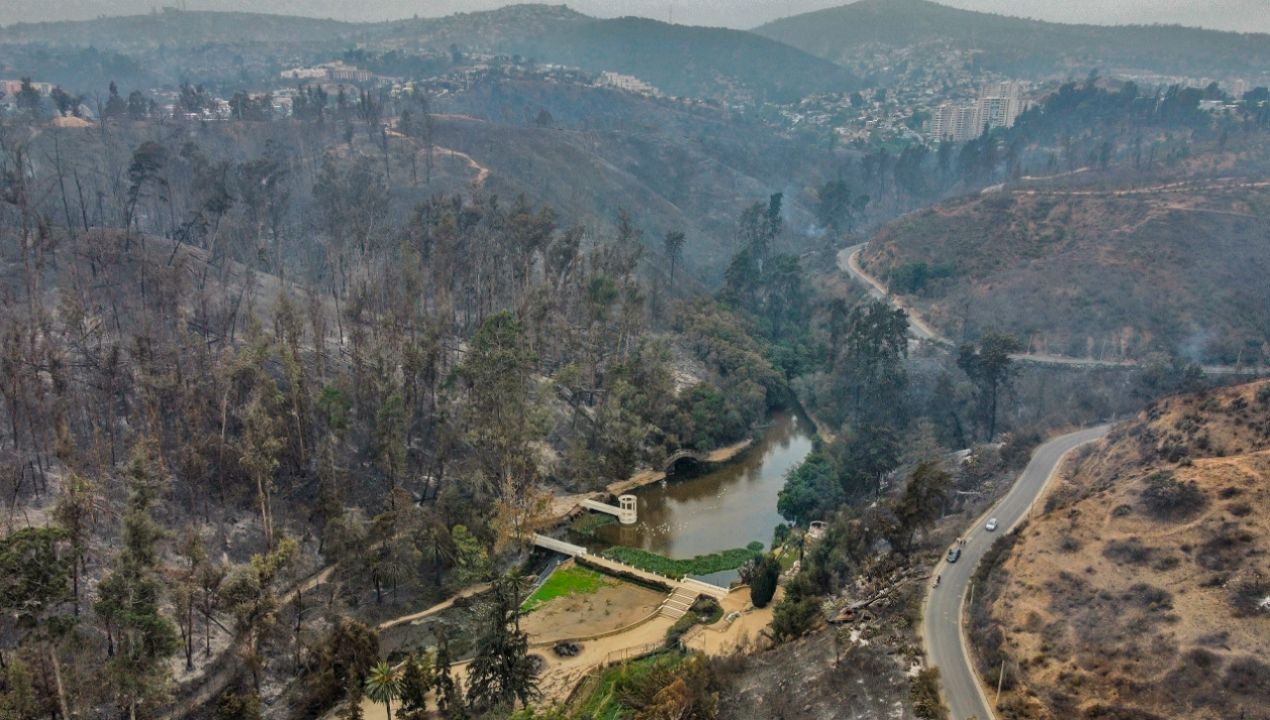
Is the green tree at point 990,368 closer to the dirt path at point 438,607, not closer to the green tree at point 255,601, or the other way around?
the dirt path at point 438,607

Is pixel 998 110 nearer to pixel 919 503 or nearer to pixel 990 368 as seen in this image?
pixel 990 368

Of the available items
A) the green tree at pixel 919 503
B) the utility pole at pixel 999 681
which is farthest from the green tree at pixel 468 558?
the utility pole at pixel 999 681

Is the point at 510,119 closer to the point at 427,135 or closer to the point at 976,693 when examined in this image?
the point at 427,135

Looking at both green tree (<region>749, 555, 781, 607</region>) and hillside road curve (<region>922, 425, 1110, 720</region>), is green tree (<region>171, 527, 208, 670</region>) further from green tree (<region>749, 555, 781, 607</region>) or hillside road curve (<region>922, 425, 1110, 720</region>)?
hillside road curve (<region>922, 425, 1110, 720</region>)

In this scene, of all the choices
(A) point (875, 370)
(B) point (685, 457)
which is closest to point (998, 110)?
(A) point (875, 370)

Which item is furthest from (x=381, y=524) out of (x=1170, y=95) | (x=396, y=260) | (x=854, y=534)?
(x=1170, y=95)

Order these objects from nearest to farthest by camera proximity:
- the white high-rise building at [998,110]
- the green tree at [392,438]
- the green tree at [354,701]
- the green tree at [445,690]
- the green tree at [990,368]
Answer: the green tree at [354,701], the green tree at [445,690], the green tree at [392,438], the green tree at [990,368], the white high-rise building at [998,110]
